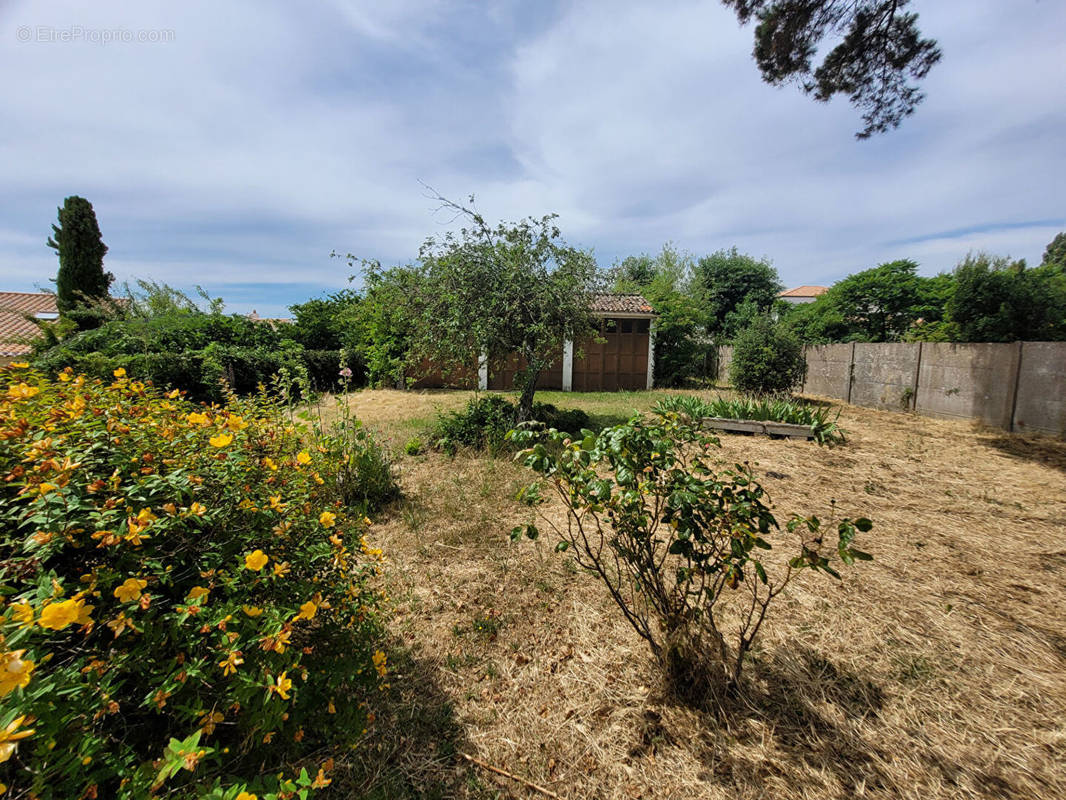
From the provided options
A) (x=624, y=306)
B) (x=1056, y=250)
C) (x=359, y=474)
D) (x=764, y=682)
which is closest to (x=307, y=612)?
(x=764, y=682)

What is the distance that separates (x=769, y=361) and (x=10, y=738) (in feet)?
32.6

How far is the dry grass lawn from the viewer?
1.41 meters

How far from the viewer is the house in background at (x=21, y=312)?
1380 cm

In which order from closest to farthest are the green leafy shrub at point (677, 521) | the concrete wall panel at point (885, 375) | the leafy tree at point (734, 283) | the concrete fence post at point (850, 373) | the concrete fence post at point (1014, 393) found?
the green leafy shrub at point (677, 521), the concrete fence post at point (1014, 393), the concrete wall panel at point (885, 375), the concrete fence post at point (850, 373), the leafy tree at point (734, 283)

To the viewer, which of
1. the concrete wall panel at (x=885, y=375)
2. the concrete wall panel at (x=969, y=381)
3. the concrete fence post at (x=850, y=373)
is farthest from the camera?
the concrete fence post at (x=850, y=373)

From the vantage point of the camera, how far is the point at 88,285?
43.2 ft

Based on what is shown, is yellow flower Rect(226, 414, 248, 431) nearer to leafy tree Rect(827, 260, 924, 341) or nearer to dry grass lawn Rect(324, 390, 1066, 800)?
dry grass lawn Rect(324, 390, 1066, 800)

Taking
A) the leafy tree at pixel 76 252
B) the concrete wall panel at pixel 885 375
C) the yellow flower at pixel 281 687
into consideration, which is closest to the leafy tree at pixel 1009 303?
the concrete wall panel at pixel 885 375

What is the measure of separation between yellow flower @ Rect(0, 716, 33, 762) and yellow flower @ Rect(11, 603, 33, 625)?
170mm

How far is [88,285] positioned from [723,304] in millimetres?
28082

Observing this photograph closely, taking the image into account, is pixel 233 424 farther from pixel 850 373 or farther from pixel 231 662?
pixel 850 373

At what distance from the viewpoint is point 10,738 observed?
553mm

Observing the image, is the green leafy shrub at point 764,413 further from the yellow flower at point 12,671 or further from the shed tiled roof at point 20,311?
the shed tiled roof at point 20,311

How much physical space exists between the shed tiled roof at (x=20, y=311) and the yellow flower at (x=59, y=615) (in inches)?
779
